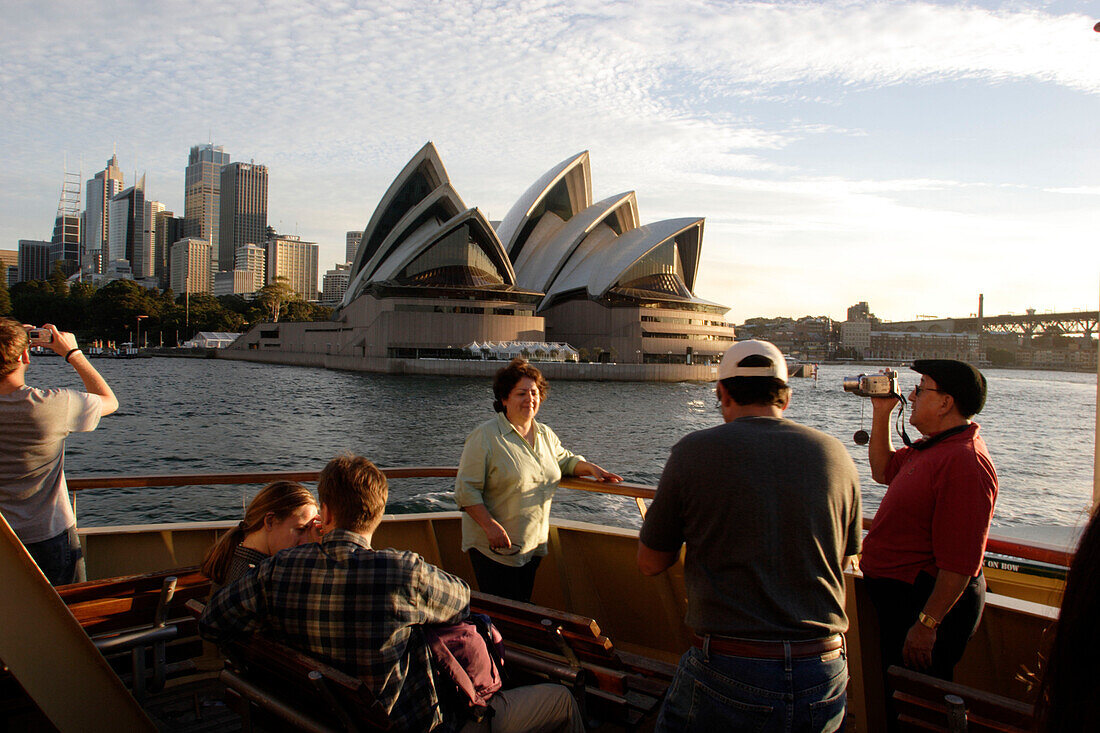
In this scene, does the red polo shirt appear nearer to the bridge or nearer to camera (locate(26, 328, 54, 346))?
camera (locate(26, 328, 54, 346))

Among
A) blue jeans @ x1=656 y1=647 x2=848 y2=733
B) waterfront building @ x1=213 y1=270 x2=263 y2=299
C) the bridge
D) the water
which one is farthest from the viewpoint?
waterfront building @ x1=213 y1=270 x2=263 y2=299

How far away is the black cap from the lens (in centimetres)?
189

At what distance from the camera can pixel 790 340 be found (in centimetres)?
10838

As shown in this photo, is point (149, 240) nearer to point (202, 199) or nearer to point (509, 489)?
point (202, 199)

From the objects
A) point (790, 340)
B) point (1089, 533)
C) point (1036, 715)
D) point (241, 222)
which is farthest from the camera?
point (241, 222)

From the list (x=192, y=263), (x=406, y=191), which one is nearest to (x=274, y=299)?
(x=406, y=191)

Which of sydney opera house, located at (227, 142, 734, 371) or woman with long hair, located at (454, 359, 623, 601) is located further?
sydney opera house, located at (227, 142, 734, 371)

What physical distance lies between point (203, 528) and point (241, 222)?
19754 cm

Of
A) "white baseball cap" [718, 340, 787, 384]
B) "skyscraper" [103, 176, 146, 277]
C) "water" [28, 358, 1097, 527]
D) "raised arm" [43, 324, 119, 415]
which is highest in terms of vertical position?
"skyscraper" [103, 176, 146, 277]

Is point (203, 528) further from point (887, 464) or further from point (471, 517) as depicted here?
point (887, 464)

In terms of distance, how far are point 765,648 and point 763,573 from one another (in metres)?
0.14

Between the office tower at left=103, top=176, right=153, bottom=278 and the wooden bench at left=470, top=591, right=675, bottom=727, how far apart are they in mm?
195279

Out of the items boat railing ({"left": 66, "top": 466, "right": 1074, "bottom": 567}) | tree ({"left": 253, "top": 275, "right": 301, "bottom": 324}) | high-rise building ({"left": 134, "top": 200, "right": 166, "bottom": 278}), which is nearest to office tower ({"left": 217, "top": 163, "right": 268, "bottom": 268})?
high-rise building ({"left": 134, "top": 200, "right": 166, "bottom": 278})

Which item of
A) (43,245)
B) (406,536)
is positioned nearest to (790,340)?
(406,536)
